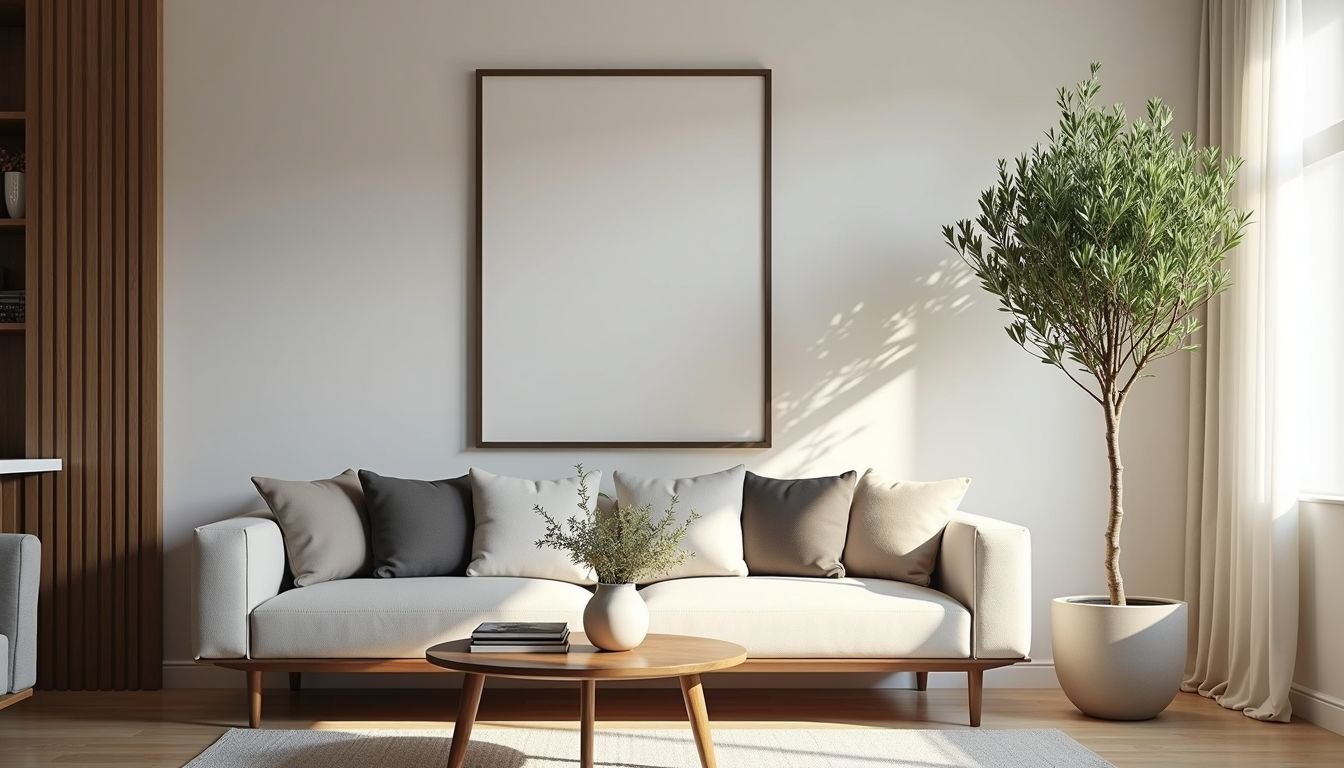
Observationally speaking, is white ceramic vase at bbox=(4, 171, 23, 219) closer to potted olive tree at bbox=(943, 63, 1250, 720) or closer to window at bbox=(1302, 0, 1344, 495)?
potted olive tree at bbox=(943, 63, 1250, 720)

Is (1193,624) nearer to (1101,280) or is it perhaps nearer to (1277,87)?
(1101,280)

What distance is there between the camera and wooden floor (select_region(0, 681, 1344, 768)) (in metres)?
3.70

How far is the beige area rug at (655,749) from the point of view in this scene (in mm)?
3512

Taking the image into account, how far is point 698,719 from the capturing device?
323 cm

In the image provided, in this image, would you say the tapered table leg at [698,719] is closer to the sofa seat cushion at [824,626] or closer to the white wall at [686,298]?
the sofa seat cushion at [824,626]

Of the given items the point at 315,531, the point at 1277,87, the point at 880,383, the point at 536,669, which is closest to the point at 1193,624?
the point at 880,383

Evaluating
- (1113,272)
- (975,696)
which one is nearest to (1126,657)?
(975,696)

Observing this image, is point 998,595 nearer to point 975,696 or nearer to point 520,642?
point 975,696

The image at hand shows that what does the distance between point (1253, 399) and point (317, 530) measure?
348cm

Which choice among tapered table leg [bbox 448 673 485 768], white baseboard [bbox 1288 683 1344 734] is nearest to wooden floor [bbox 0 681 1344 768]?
white baseboard [bbox 1288 683 1344 734]

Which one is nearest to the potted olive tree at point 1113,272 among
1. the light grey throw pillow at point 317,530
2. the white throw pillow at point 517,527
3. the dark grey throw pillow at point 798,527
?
the dark grey throw pillow at point 798,527

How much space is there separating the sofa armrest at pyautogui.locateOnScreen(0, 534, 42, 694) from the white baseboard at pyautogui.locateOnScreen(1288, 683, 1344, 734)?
427 centimetres

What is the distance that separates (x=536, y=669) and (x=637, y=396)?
1.97m

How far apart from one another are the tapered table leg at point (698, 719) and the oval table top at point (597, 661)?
100 mm
